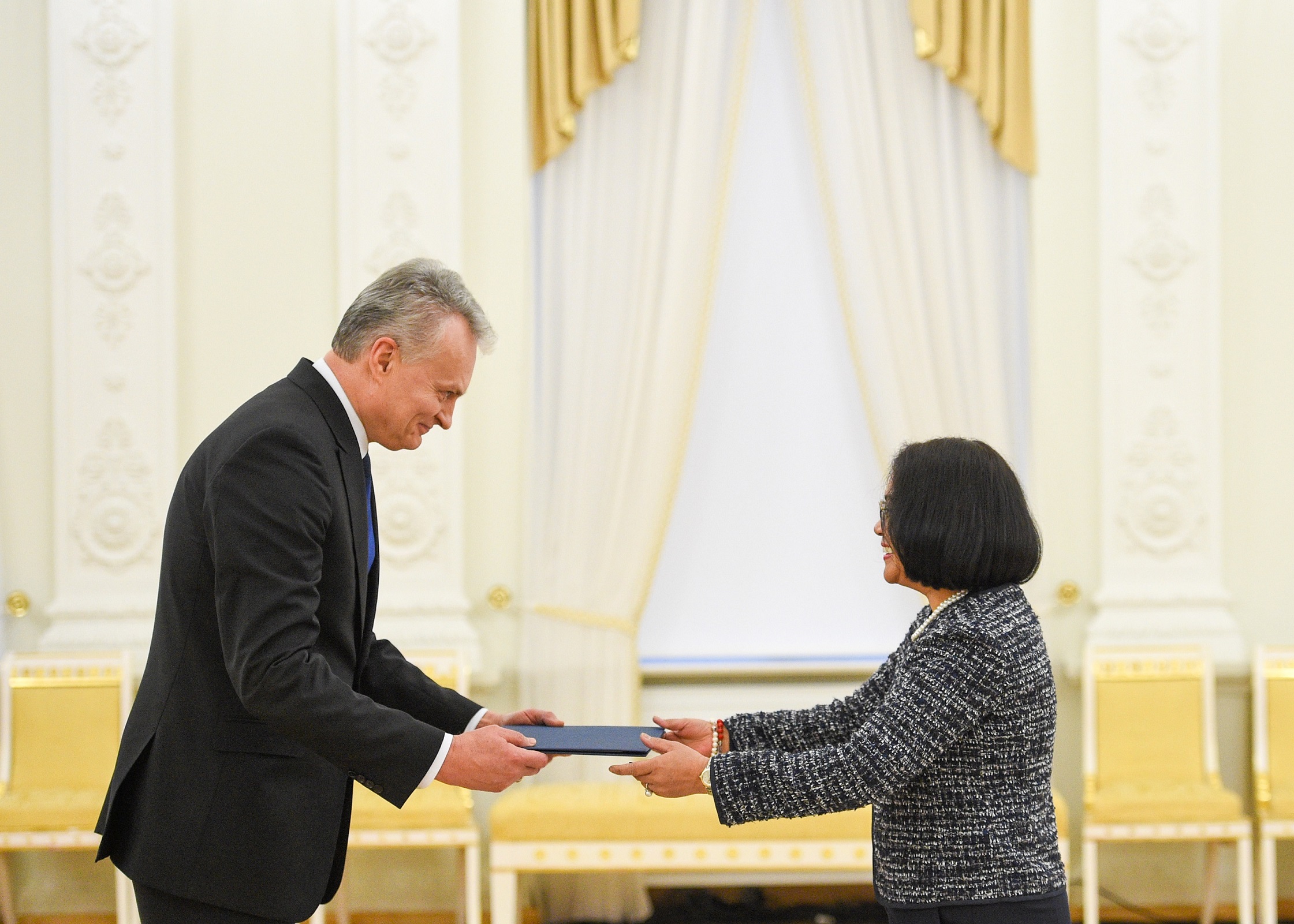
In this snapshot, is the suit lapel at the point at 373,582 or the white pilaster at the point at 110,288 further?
the white pilaster at the point at 110,288

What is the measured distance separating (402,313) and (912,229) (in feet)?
9.74

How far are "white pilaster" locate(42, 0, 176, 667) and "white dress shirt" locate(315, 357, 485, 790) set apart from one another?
2713 mm

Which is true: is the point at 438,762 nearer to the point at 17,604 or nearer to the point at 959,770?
the point at 959,770

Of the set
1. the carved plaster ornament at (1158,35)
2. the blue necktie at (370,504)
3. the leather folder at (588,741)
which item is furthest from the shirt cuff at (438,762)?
the carved plaster ornament at (1158,35)

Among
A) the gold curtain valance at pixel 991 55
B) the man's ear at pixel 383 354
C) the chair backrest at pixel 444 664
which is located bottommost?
the chair backrest at pixel 444 664

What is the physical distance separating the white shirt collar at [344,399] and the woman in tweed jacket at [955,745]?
872mm

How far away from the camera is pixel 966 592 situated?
6.73 feet

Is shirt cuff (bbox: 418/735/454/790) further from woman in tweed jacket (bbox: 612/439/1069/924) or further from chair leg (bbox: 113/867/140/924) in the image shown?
chair leg (bbox: 113/867/140/924)

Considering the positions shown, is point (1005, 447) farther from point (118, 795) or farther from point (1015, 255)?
point (118, 795)

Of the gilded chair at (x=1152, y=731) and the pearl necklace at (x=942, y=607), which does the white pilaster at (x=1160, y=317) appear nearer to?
the gilded chair at (x=1152, y=731)

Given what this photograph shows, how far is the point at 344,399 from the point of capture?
2178 mm

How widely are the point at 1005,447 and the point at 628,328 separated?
1.53 meters

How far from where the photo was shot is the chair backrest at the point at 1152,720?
14.2 ft

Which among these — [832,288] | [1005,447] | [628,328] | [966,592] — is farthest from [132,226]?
[966,592]
